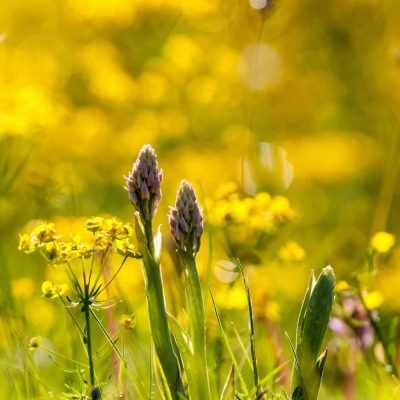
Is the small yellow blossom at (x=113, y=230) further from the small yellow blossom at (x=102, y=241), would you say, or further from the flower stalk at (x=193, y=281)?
the flower stalk at (x=193, y=281)

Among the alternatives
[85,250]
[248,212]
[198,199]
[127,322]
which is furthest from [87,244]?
[198,199]

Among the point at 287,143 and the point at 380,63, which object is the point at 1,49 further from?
the point at 380,63

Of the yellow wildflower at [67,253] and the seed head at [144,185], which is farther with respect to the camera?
the yellow wildflower at [67,253]

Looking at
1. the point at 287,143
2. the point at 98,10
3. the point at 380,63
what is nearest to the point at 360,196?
the point at 287,143

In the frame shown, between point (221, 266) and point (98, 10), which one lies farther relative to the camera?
point (98, 10)

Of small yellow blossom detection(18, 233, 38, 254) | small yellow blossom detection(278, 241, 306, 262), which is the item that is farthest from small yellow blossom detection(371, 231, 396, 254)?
small yellow blossom detection(18, 233, 38, 254)

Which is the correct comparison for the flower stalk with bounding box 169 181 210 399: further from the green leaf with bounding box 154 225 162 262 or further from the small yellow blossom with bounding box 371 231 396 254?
the small yellow blossom with bounding box 371 231 396 254

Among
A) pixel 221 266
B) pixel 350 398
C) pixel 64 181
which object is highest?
pixel 64 181

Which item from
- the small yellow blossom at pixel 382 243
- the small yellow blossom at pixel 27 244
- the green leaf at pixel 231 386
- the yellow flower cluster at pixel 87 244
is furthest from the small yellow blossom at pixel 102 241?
the small yellow blossom at pixel 382 243
